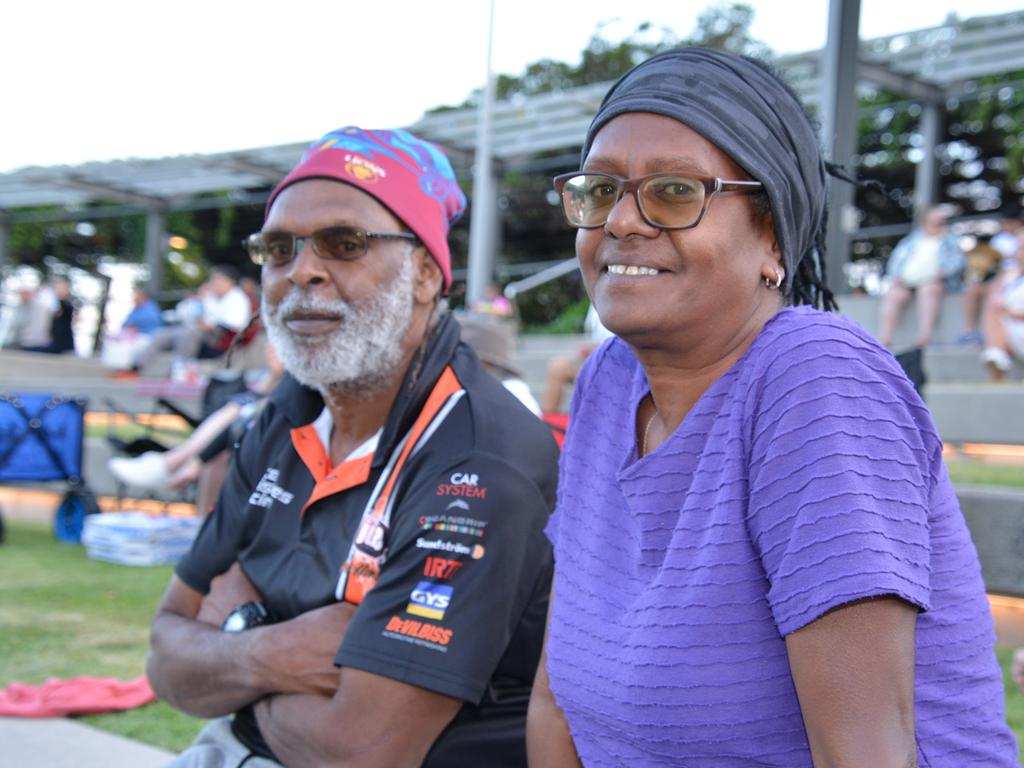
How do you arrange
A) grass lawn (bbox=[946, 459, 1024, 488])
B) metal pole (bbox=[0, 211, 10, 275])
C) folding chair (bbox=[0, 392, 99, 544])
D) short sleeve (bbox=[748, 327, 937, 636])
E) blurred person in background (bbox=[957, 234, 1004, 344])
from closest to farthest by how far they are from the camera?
1. short sleeve (bbox=[748, 327, 937, 636])
2. grass lawn (bbox=[946, 459, 1024, 488])
3. folding chair (bbox=[0, 392, 99, 544])
4. blurred person in background (bbox=[957, 234, 1004, 344])
5. metal pole (bbox=[0, 211, 10, 275])

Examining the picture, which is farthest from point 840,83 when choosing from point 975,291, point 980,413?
point 980,413

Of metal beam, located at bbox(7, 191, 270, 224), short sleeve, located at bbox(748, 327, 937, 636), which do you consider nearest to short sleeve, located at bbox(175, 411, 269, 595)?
short sleeve, located at bbox(748, 327, 937, 636)

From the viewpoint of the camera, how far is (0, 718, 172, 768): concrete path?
142 inches

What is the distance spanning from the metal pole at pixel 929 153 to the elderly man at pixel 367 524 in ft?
51.9

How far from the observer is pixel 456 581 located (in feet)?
7.37

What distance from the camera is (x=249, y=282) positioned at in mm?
15062

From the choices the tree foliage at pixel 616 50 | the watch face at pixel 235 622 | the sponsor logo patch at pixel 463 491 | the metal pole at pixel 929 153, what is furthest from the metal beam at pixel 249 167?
the sponsor logo patch at pixel 463 491

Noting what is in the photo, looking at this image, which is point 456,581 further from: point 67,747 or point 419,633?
point 67,747

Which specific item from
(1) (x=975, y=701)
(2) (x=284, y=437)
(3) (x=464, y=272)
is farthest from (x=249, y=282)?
(1) (x=975, y=701)

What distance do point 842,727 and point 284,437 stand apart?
6.12 feet

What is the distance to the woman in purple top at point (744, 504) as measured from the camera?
1345mm

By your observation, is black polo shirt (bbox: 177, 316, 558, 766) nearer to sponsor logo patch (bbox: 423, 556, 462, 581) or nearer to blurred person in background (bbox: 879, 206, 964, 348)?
sponsor logo patch (bbox: 423, 556, 462, 581)

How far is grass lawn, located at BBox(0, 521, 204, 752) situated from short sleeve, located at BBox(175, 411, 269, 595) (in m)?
1.30

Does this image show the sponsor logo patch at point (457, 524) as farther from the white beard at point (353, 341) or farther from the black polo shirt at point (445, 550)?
the white beard at point (353, 341)
